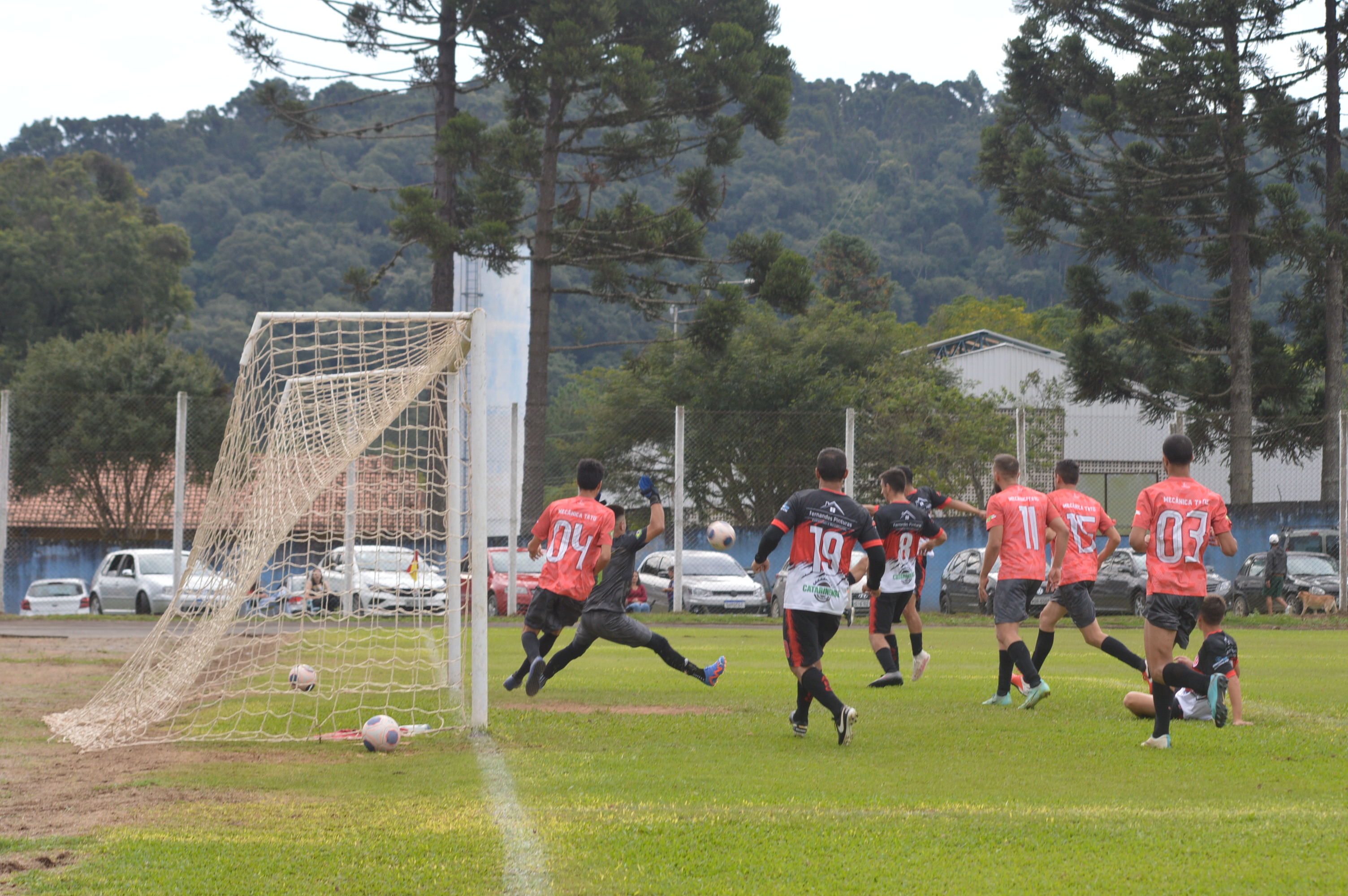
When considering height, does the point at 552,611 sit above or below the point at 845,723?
above

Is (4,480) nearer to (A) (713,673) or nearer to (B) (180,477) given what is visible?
(B) (180,477)

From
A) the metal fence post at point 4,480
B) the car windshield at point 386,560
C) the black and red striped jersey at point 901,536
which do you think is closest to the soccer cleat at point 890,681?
the black and red striped jersey at point 901,536

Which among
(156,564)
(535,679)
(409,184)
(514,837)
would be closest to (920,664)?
(535,679)

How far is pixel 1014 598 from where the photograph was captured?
970 centimetres

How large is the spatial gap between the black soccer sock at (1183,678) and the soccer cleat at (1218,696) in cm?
3

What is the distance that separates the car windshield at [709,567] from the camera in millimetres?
23375

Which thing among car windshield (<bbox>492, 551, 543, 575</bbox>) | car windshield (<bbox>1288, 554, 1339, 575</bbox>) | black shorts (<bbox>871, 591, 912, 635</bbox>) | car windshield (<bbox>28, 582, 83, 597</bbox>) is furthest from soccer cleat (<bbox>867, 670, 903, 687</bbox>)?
car windshield (<bbox>28, 582, 83, 597</bbox>)

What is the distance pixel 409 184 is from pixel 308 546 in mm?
67986

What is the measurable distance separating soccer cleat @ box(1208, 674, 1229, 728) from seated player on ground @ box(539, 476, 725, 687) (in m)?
3.38

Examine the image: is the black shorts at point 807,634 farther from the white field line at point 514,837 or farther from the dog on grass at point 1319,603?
the dog on grass at point 1319,603

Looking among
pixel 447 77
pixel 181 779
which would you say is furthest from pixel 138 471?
pixel 181 779

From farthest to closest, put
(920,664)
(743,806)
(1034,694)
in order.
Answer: (920,664) < (1034,694) < (743,806)

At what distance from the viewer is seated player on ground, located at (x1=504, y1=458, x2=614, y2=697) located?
30.5 feet

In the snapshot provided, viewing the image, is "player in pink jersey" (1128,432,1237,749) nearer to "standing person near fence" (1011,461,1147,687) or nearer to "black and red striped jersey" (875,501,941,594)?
"standing person near fence" (1011,461,1147,687)
